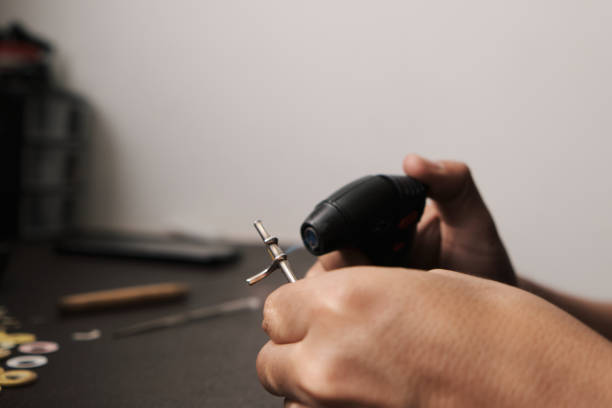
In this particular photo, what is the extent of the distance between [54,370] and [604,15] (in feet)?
3.27

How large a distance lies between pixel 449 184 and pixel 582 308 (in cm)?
26

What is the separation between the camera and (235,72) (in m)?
1.24

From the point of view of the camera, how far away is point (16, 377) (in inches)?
14.8

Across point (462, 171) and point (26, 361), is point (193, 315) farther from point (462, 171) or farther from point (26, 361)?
point (462, 171)

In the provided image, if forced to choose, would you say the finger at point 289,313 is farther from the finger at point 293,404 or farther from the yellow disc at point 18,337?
the yellow disc at point 18,337

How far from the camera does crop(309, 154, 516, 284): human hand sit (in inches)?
21.5

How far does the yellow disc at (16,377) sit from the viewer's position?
36 centimetres

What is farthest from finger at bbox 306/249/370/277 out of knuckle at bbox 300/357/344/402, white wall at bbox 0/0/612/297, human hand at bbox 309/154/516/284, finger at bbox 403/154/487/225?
white wall at bbox 0/0/612/297

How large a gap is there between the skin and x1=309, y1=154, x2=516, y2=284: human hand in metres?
0.25

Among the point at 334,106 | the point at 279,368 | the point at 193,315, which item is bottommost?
the point at 193,315

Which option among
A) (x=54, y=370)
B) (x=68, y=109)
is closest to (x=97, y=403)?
(x=54, y=370)

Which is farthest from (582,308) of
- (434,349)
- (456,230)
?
(434,349)

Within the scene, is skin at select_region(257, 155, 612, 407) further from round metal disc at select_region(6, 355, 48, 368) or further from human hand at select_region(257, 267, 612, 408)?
round metal disc at select_region(6, 355, 48, 368)

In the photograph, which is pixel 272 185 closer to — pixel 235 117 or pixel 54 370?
pixel 235 117
